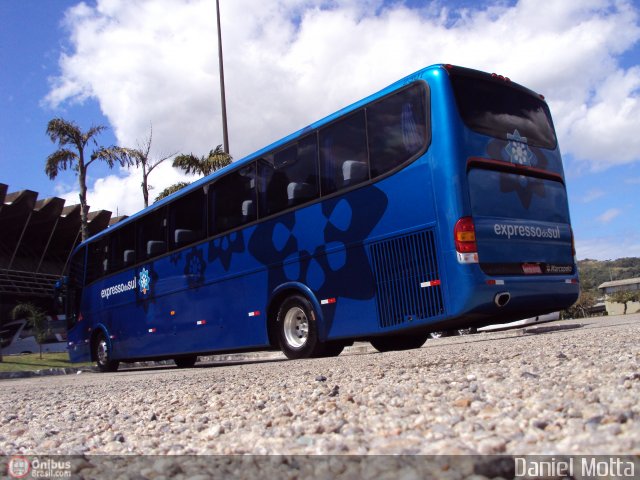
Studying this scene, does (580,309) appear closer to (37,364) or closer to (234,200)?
(37,364)

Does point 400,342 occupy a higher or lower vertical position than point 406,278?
lower

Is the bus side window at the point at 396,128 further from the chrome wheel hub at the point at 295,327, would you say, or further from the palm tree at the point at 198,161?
the palm tree at the point at 198,161

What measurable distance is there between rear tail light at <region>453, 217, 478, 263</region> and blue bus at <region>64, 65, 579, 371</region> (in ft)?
0.05

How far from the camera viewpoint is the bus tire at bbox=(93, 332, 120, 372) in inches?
558

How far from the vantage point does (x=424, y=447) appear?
7.61ft

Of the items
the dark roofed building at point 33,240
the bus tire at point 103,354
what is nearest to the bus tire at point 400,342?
the bus tire at point 103,354

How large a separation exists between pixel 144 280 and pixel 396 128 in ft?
23.5

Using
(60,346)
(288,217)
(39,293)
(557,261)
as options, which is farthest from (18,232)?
(557,261)

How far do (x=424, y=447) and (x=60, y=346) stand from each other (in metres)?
45.2

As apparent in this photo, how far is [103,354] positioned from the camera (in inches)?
569

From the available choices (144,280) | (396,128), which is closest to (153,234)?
(144,280)

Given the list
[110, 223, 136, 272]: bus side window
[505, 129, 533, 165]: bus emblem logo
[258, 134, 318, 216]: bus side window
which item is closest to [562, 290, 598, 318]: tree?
[110, 223, 136, 272]: bus side window

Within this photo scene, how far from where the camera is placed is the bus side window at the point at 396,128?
7.32m

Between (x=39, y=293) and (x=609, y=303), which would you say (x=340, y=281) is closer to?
(x=609, y=303)
